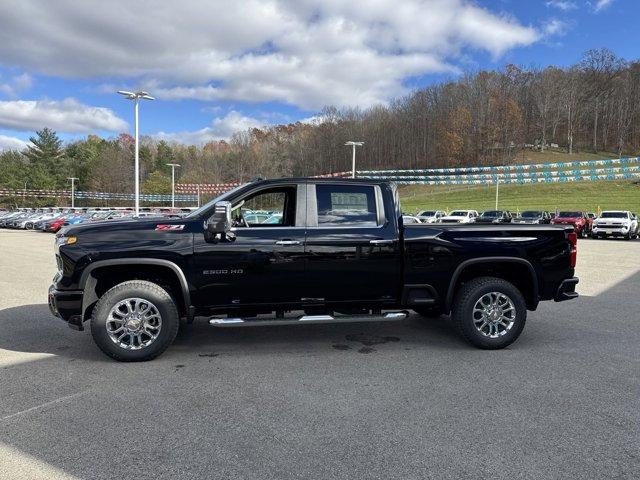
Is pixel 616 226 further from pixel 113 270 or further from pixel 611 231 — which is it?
pixel 113 270

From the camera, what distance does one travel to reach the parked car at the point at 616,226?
90.4 ft

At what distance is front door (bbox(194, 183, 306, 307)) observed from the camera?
16.8 feet

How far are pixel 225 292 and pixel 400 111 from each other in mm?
100053

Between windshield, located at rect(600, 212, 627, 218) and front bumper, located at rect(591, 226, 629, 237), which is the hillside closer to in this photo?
windshield, located at rect(600, 212, 627, 218)

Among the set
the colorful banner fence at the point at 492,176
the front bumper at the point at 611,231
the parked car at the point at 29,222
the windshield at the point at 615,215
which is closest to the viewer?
the front bumper at the point at 611,231

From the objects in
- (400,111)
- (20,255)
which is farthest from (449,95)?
(20,255)

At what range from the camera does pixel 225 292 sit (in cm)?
518

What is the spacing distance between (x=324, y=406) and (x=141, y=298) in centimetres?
226

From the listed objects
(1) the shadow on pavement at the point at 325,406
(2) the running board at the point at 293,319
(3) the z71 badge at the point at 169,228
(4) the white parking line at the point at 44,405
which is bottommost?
(4) the white parking line at the point at 44,405

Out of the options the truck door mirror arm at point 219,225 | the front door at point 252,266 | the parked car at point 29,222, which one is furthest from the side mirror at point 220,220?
the parked car at point 29,222

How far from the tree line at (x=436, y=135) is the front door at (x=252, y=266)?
8210 cm

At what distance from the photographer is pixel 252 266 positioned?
203 inches

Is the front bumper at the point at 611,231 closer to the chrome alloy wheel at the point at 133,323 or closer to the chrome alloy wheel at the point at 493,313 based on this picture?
the chrome alloy wheel at the point at 493,313

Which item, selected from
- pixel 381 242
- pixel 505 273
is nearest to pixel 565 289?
pixel 505 273
